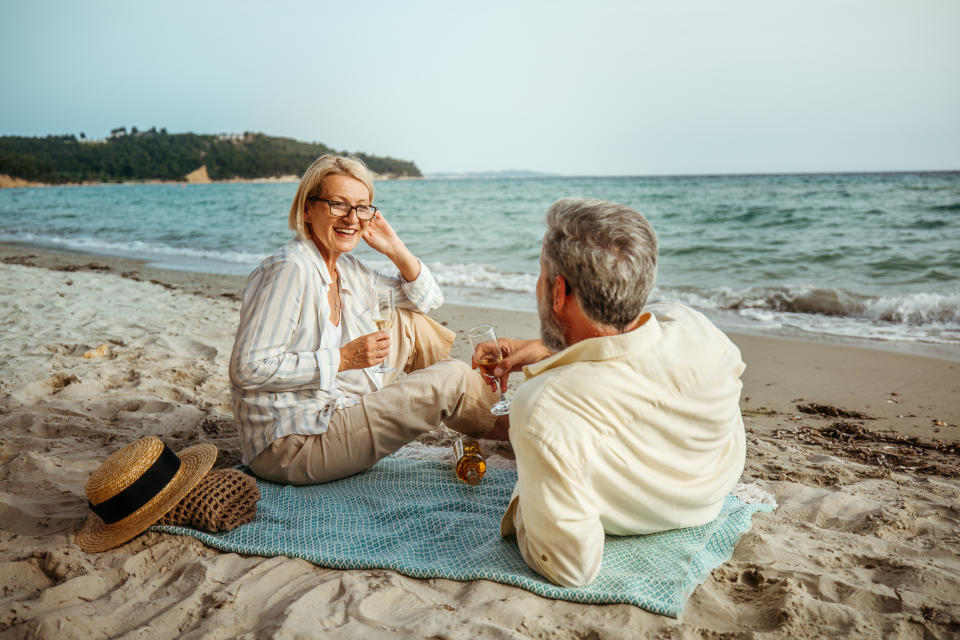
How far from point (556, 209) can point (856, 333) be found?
6.88 meters

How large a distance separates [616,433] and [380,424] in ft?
5.19

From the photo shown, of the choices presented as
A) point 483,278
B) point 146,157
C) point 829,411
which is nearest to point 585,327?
point 829,411

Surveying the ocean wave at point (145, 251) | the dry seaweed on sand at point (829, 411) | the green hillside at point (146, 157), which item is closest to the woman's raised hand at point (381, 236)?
the dry seaweed on sand at point (829, 411)

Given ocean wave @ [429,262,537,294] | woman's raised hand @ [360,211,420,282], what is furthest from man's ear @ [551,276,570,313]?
ocean wave @ [429,262,537,294]

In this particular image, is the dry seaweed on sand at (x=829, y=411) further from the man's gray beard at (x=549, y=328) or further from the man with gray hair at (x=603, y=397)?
the man's gray beard at (x=549, y=328)

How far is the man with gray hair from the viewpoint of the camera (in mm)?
1989

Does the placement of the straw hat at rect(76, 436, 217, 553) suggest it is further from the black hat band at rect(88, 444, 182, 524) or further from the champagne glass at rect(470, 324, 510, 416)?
the champagne glass at rect(470, 324, 510, 416)

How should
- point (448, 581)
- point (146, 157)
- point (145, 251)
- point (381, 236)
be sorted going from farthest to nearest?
1. point (146, 157)
2. point (145, 251)
3. point (381, 236)
4. point (448, 581)

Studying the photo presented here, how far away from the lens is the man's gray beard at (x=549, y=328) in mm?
2201

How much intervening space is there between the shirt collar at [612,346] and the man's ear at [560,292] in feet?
0.54

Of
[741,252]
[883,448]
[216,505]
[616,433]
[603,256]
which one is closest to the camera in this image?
[603,256]

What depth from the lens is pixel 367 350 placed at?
3021 mm

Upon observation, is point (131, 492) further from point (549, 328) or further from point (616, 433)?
point (616, 433)

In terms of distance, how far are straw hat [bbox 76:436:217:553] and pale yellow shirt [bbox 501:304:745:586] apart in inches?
67.0
